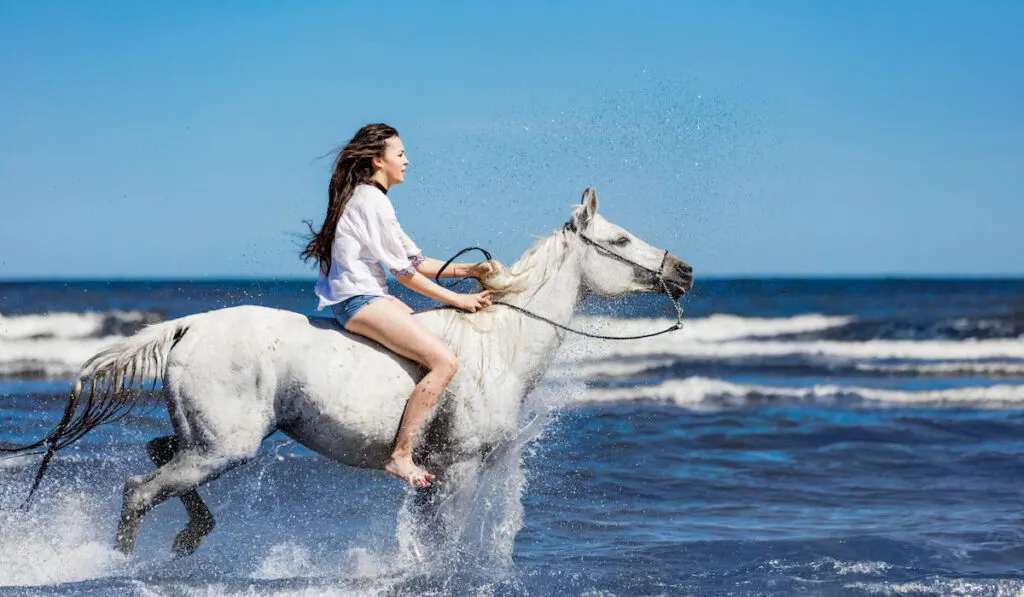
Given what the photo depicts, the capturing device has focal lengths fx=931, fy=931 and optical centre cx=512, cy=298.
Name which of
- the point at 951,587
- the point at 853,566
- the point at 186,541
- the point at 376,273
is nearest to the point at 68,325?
the point at 186,541

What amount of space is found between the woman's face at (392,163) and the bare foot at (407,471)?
1.45 meters

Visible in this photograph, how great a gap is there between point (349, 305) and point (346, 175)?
26.9 inches

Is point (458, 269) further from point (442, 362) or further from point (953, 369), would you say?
point (953, 369)

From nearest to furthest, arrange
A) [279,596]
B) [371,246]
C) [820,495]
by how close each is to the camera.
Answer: [371,246]
[279,596]
[820,495]

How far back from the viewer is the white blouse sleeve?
15.3 ft

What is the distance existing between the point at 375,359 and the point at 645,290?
156 centimetres

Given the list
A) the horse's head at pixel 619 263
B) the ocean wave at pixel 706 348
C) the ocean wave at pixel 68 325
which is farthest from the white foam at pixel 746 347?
the horse's head at pixel 619 263

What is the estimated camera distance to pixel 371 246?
467 centimetres

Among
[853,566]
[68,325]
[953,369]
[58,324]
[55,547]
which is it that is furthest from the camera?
[68,325]

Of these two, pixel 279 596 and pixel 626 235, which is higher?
pixel 626 235

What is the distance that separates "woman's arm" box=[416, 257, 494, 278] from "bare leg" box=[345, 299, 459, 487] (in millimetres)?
431

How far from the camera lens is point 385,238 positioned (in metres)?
4.68

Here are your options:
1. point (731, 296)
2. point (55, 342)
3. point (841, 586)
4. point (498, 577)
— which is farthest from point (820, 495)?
point (731, 296)

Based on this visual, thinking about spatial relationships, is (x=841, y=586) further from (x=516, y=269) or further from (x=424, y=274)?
(x=424, y=274)
